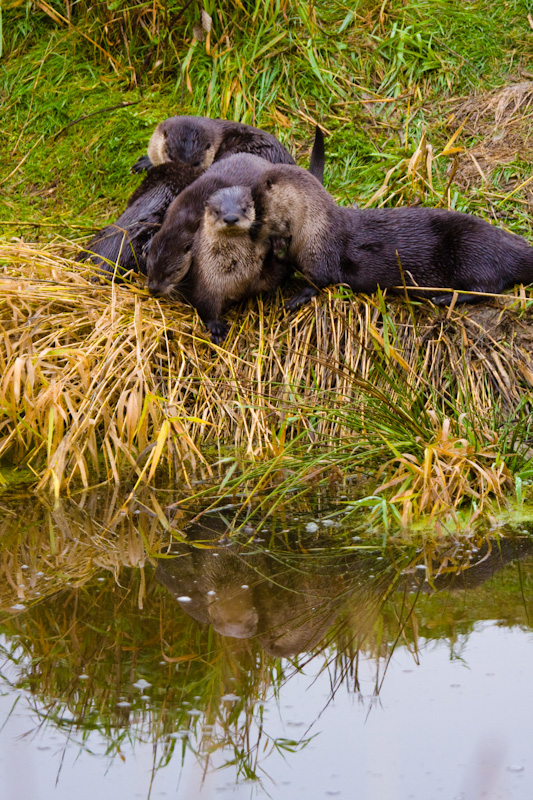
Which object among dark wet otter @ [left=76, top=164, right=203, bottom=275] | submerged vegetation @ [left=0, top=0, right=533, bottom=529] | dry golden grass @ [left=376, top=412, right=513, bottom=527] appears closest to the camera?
dry golden grass @ [left=376, top=412, right=513, bottom=527]

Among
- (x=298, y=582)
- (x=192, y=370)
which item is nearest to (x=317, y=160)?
(x=192, y=370)

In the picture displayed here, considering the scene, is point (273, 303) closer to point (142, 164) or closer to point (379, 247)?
point (379, 247)

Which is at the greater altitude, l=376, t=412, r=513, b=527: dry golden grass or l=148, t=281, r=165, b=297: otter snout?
l=148, t=281, r=165, b=297: otter snout

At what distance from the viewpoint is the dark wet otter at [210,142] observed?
3750mm

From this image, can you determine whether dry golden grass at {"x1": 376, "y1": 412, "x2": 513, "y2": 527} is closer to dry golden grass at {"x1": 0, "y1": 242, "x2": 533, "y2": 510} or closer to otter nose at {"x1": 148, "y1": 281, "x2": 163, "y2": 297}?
dry golden grass at {"x1": 0, "y1": 242, "x2": 533, "y2": 510}

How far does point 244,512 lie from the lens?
8.55 ft

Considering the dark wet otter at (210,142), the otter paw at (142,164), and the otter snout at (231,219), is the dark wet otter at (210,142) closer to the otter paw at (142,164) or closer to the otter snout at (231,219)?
the otter paw at (142,164)

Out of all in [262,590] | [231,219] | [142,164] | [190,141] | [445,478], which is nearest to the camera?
[262,590]

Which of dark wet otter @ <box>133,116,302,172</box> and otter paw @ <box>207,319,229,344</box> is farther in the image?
dark wet otter @ <box>133,116,302,172</box>

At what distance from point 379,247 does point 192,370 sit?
2.64 ft

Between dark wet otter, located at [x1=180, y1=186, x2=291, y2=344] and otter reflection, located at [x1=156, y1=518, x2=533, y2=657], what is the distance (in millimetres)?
1086

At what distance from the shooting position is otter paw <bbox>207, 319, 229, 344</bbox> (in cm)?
329

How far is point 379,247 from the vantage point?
3258 mm

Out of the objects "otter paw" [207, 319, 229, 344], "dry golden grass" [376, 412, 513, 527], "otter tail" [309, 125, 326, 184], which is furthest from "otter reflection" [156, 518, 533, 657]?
"otter tail" [309, 125, 326, 184]
